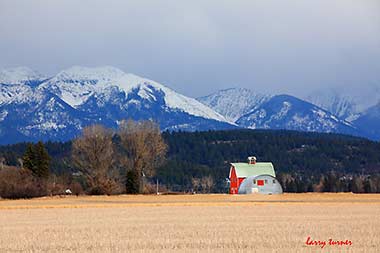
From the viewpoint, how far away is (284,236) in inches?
1542

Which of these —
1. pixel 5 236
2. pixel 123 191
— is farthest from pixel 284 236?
pixel 123 191

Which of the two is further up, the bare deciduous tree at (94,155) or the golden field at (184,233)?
the bare deciduous tree at (94,155)

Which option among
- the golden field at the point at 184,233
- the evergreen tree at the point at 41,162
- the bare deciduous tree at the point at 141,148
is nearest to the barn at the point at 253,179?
the bare deciduous tree at the point at 141,148

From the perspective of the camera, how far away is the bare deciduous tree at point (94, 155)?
4400 inches

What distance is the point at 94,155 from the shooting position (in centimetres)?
Answer: 11450

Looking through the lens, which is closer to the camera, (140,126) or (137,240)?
(137,240)

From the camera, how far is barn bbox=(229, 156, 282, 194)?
4675 inches

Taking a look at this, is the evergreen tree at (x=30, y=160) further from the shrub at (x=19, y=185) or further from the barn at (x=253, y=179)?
the barn at (x=253, y=179)

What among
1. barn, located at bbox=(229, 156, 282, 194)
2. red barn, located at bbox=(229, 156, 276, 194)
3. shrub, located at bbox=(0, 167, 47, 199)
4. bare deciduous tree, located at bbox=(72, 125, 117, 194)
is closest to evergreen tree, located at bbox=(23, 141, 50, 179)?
shrub, located at bbox=(0, 167, 47, 199)

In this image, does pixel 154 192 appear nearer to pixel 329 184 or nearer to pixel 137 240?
pixel 329 184

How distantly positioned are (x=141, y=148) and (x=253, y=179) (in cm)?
1722

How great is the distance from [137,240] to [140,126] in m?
88.0

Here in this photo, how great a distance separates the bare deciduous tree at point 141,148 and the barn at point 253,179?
40.7ft

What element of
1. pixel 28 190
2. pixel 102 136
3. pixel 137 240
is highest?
pixel 102 136
